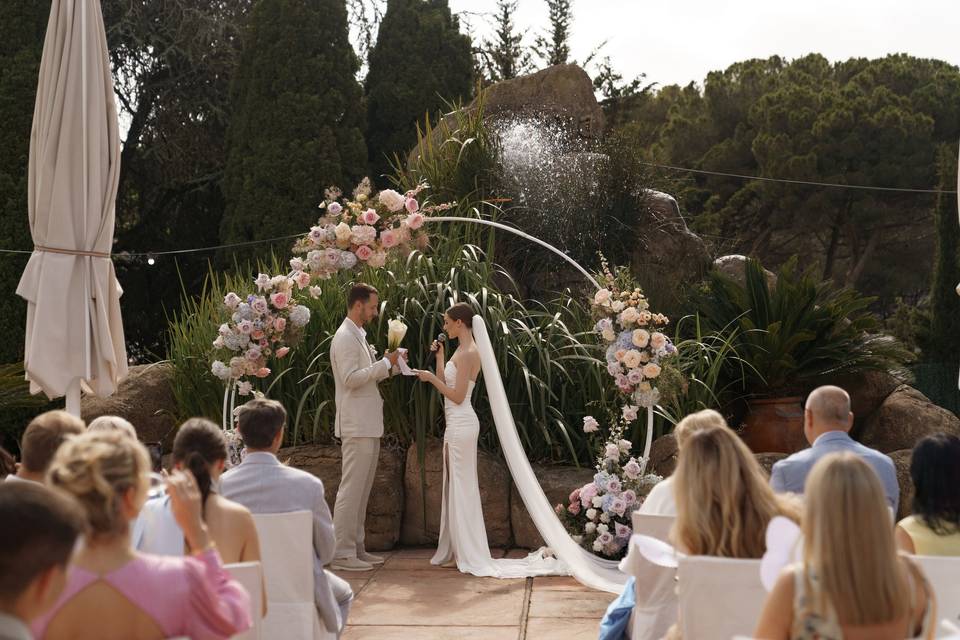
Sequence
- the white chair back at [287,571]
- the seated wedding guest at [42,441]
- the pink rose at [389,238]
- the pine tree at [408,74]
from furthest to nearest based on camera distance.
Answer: the pine tree at [408,74] → the pink rose at [389,238] → the white chair back at [287,571] → the seated wedding guest at [42,441]

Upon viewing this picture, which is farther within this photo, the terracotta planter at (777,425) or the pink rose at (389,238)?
the terracotta planter at (777,425)

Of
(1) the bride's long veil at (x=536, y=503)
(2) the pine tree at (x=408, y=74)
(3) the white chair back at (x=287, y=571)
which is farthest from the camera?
(2) the pine tree at (x=408, y=74)

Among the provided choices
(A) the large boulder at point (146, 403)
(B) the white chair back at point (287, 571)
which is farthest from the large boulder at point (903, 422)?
(B) the white chair back at point (287, 571)

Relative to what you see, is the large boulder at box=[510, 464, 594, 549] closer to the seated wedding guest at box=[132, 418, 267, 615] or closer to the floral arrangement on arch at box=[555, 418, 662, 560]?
the floral arrangement on arch at box=[555, 418, 662, 560]

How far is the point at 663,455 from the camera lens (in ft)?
25.3

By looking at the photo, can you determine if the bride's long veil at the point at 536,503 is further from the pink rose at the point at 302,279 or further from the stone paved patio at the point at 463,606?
the pink rose at the point at 302,279

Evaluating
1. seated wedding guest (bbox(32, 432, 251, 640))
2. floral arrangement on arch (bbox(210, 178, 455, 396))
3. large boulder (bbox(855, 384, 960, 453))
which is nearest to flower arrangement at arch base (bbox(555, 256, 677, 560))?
floral arrangement on arch (bbox(210, 178, 455, 396))

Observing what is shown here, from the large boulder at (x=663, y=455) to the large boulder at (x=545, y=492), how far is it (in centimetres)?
45

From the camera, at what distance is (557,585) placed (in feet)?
21.2

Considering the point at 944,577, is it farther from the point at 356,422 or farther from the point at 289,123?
the point at 289,123

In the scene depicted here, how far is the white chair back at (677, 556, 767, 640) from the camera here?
2984 millimetres

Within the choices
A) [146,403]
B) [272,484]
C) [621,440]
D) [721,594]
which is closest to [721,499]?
[721,594]

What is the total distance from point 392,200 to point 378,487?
201cm

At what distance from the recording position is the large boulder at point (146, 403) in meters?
8.95
